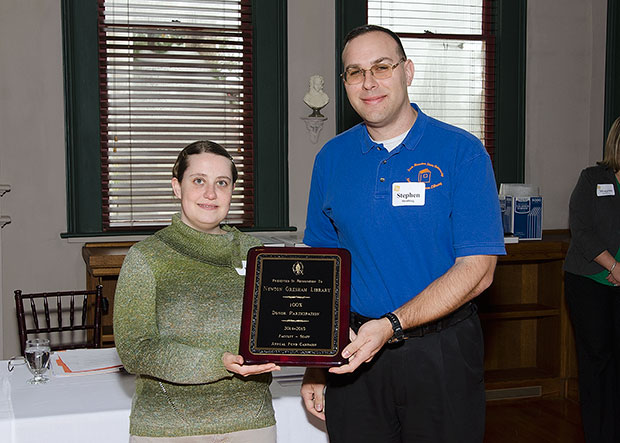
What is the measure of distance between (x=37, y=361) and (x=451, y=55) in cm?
382

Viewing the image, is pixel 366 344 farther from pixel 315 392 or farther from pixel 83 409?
pixel 83 409

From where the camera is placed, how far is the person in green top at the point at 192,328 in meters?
1.61

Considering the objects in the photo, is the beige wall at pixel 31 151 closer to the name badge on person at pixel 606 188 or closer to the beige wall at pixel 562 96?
the name badge on person at pixel 606 188

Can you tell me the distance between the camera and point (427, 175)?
1.73 metres

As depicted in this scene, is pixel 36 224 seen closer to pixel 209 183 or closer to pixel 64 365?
pixel 64 365

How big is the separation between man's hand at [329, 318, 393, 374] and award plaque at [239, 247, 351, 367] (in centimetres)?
2

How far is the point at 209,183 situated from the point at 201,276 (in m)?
0.23

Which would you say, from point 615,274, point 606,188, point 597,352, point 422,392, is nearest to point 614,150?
point 606,188

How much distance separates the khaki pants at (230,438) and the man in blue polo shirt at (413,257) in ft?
0.70

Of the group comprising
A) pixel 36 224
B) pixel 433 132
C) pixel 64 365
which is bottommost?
pixel 64 365

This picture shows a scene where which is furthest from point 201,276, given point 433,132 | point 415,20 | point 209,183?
point 415,20

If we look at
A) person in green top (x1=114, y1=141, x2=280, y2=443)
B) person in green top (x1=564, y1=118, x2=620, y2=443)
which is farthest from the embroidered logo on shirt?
person in green top (x1=564, y1=118, x2=620, y2=443)

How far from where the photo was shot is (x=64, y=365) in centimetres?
242

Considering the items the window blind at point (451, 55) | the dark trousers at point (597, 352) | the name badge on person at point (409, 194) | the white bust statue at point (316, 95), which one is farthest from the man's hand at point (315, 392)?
the window blind at point (451, 55)
